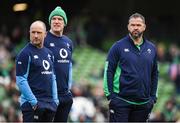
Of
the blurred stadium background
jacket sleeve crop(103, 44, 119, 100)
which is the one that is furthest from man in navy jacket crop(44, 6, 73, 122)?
the blurred stadium background

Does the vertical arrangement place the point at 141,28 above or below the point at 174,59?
above

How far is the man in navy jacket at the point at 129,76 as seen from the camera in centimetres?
1045

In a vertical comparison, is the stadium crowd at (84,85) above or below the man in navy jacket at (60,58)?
below

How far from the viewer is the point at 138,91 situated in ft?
34.4

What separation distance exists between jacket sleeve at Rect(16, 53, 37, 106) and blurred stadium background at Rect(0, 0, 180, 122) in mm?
4101

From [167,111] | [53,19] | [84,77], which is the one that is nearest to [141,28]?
[53,19]

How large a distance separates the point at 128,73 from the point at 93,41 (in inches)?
454

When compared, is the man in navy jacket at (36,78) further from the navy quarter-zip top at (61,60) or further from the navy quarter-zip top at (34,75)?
the navy quarter-zip top at (61,60)

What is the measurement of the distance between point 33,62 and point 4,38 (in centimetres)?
Answer: 900

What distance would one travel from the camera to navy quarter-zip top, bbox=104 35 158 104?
10453 mm

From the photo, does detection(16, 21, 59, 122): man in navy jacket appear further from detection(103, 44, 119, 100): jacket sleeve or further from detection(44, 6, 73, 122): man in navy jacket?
detection(103, 44, 119, 100): jacket sleeve

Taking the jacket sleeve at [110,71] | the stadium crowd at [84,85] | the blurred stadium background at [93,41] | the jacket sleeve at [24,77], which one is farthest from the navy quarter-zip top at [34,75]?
the stadium crowd at [84,85]

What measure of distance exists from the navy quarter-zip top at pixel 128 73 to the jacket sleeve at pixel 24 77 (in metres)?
1.06

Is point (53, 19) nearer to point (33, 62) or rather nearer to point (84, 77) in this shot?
point (33, 62)
